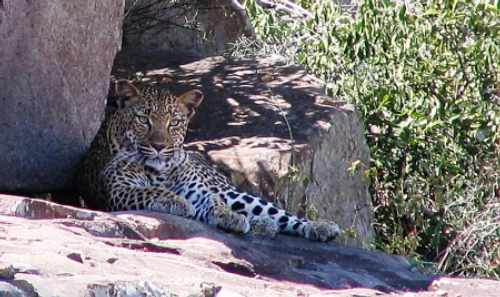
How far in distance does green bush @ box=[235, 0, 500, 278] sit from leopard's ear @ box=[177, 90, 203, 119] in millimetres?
2012

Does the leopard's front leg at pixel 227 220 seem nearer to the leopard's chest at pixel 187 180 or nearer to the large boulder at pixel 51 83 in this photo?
the leopard's chest at pixel 187 180

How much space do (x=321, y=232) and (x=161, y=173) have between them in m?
1.31

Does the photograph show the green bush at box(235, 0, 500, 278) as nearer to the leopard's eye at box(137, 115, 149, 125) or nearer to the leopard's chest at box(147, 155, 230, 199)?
the leopard's chest at box(147, 155, 230, 199)

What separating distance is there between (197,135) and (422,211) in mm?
2412

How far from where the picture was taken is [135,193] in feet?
31.9

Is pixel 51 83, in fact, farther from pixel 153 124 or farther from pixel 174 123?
pixel 174 123

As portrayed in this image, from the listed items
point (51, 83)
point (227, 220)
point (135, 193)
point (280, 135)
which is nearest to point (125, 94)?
point (51, 83)

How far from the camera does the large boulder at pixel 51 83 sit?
9.67m

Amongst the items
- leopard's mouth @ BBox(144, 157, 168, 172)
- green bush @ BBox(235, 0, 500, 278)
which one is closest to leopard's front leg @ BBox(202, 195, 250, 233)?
leopard's mouth @ BBox(144, 157, 168, 172)

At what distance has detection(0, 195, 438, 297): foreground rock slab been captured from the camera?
6109mm

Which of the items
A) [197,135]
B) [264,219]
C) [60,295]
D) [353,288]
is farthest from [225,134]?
[60,295]

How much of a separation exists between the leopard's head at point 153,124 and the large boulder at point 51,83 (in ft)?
0.76

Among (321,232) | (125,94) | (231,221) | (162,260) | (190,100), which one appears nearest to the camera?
(162,260)

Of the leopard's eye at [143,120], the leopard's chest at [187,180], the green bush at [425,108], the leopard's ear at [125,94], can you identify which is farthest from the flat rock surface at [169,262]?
the green bush at [425,108]
